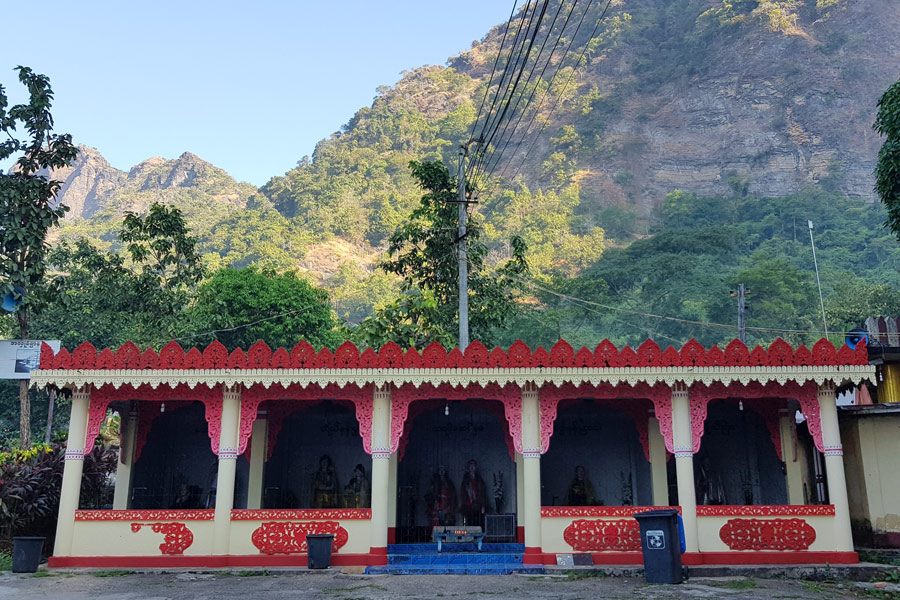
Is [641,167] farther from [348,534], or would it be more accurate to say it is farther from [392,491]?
[348,534]

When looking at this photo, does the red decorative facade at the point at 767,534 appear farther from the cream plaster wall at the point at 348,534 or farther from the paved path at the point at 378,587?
the cream plaster wall at the point at 348,534

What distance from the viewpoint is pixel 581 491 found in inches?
644

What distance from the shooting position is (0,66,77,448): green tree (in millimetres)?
23656

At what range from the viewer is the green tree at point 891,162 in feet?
55.1

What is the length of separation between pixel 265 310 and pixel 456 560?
32131mm

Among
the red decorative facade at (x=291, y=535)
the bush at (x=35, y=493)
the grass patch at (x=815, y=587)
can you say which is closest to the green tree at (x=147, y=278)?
the bush at (x=35, y=493)

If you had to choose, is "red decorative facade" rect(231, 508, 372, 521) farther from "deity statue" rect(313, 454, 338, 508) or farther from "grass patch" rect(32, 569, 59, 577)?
"deity statue" rect(313, 454, 338, 508)

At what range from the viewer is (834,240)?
8719 centimetres

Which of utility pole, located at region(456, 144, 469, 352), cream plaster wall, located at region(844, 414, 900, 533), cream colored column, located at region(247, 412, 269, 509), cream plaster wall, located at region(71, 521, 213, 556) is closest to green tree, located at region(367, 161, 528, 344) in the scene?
utility pole, located at region(456, 144, 469, 352)

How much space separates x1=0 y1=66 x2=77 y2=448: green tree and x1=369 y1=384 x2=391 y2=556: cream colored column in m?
14.6

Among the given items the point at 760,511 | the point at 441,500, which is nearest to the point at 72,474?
the point at 441,500

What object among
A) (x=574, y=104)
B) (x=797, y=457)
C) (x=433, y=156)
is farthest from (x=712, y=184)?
(x=797, y=457)

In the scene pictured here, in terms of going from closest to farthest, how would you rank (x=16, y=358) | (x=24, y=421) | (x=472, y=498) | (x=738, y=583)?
(x=738, y=583) → (x=472, y=498) → (x=16, y=358) → (x=24, y=421)

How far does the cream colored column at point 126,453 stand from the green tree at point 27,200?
29.8 feet
